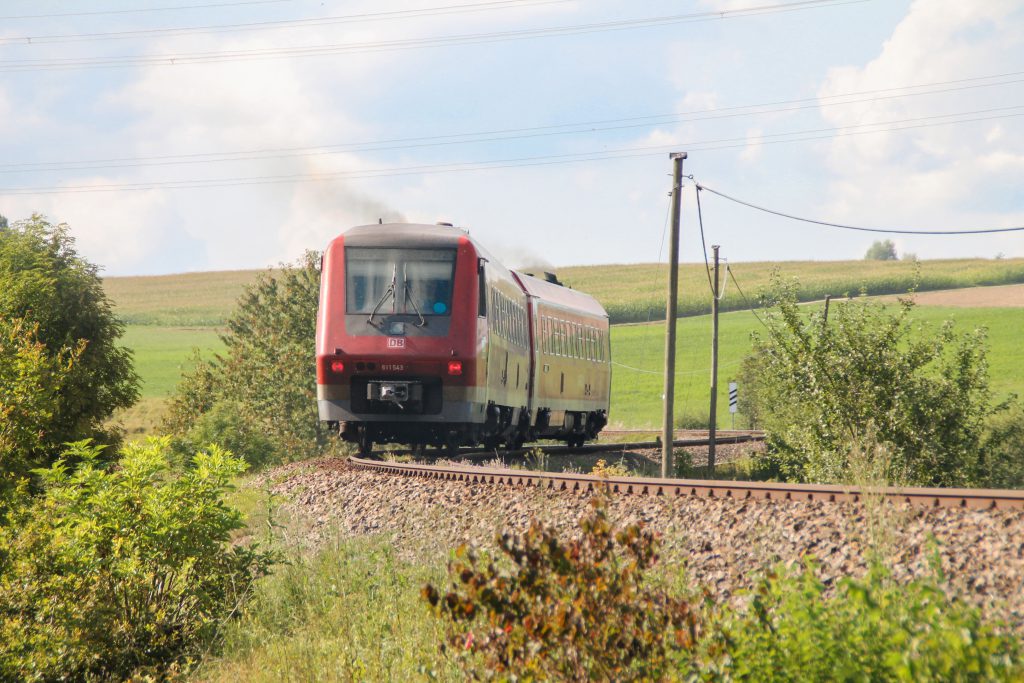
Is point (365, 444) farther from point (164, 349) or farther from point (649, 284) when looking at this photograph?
point (649, 284)

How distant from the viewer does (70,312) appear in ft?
95.5

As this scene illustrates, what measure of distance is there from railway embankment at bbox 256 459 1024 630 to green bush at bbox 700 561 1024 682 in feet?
1.00

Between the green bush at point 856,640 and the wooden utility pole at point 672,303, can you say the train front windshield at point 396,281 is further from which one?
the green bush at point 856,640

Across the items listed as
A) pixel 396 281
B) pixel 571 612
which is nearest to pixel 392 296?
pixel 396 281

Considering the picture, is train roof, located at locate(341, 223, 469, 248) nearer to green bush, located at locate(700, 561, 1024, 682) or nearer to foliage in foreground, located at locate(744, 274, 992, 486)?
foliage in foreground, located at locate(744, 274, 992, 486)

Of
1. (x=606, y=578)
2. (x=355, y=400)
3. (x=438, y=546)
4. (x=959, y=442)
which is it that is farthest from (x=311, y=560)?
(x=959, y=442)

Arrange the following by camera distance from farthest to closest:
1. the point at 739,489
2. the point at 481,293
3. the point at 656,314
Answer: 1. the point at 656,314
2. the point at 481,293
3. the point at 739,489

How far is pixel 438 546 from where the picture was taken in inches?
418

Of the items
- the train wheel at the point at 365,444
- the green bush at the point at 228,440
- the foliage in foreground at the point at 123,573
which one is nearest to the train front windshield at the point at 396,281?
the train wheel at the point at 365,444

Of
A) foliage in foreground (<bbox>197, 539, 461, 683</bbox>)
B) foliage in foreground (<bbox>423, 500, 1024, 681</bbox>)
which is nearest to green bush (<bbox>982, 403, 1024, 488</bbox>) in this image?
foliage in foreground (<bbox>197, 539, 461, 683</bbox>)

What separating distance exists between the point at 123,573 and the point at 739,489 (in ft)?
17.7

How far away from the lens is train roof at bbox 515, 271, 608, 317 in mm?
22509

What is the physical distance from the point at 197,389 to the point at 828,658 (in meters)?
52.1

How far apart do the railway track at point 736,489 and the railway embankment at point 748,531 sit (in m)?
0.12
